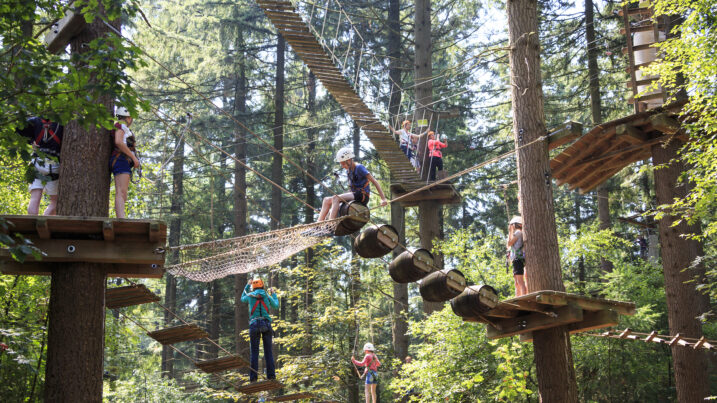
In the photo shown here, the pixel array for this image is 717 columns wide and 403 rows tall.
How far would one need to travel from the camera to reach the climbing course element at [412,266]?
6.69 metres

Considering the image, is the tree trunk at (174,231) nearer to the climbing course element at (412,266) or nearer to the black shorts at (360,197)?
the black shorts at (360,197)

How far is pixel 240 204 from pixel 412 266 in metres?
11.1

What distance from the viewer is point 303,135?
68.0 ft

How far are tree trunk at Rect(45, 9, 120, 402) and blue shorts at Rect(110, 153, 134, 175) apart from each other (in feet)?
0.19

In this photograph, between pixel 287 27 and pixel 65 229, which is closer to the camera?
pixel 65 229

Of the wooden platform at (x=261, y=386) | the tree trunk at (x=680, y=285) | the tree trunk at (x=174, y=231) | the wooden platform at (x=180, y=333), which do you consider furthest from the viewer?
the tree trunk at (x=174, y=231)

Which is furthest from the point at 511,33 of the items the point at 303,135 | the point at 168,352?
the point at 168,352

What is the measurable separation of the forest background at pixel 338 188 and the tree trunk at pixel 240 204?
78 millimetres

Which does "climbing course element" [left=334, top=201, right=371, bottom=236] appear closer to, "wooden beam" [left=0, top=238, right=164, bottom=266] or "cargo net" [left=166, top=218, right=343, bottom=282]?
"cargo net" [left=166, top=218, right=343, bottom=282]

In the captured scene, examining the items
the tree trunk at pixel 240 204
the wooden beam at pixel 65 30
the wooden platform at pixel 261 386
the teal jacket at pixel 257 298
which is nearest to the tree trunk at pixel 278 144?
the tree trunk at pixel 240 204

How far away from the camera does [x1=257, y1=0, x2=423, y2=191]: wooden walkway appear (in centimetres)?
753

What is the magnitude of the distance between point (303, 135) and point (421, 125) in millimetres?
8827

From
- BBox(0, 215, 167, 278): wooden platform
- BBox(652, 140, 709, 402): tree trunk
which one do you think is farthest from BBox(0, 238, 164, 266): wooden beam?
BBox(652, 140, 709, 402): tree trunk

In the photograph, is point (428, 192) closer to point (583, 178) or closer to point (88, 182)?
point (583, 178)
